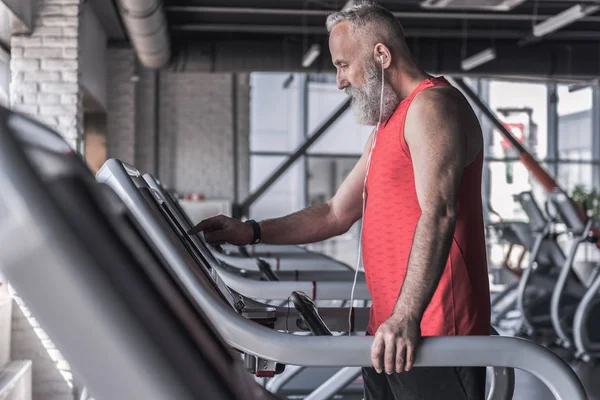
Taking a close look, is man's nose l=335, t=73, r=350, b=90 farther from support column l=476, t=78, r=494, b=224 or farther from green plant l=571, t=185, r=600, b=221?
support column l=476, t=78, r=494, b=224

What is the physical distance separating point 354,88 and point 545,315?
576 cm

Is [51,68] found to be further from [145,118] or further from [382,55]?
[145,118]

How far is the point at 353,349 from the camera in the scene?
44.2 inches

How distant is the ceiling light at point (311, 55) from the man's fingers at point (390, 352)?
7.70 meters

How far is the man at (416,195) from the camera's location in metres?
1.44

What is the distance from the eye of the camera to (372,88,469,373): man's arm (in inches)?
52.2

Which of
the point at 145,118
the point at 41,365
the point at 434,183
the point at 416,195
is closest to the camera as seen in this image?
the point at 434,183

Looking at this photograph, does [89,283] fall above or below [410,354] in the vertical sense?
above

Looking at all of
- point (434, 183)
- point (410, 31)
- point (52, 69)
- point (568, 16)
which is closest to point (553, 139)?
point (410, 31)

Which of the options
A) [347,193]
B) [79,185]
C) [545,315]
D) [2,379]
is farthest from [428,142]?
[545,315]

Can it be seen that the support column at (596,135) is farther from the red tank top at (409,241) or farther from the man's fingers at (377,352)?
the man's fingers at (377,352)

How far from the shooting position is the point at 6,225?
319mm

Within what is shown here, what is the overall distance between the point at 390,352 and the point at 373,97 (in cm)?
68

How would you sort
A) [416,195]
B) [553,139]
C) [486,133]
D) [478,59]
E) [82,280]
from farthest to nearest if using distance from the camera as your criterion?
[553,139]
[486,133]
[478,59]
[416,195]
[82,280]
